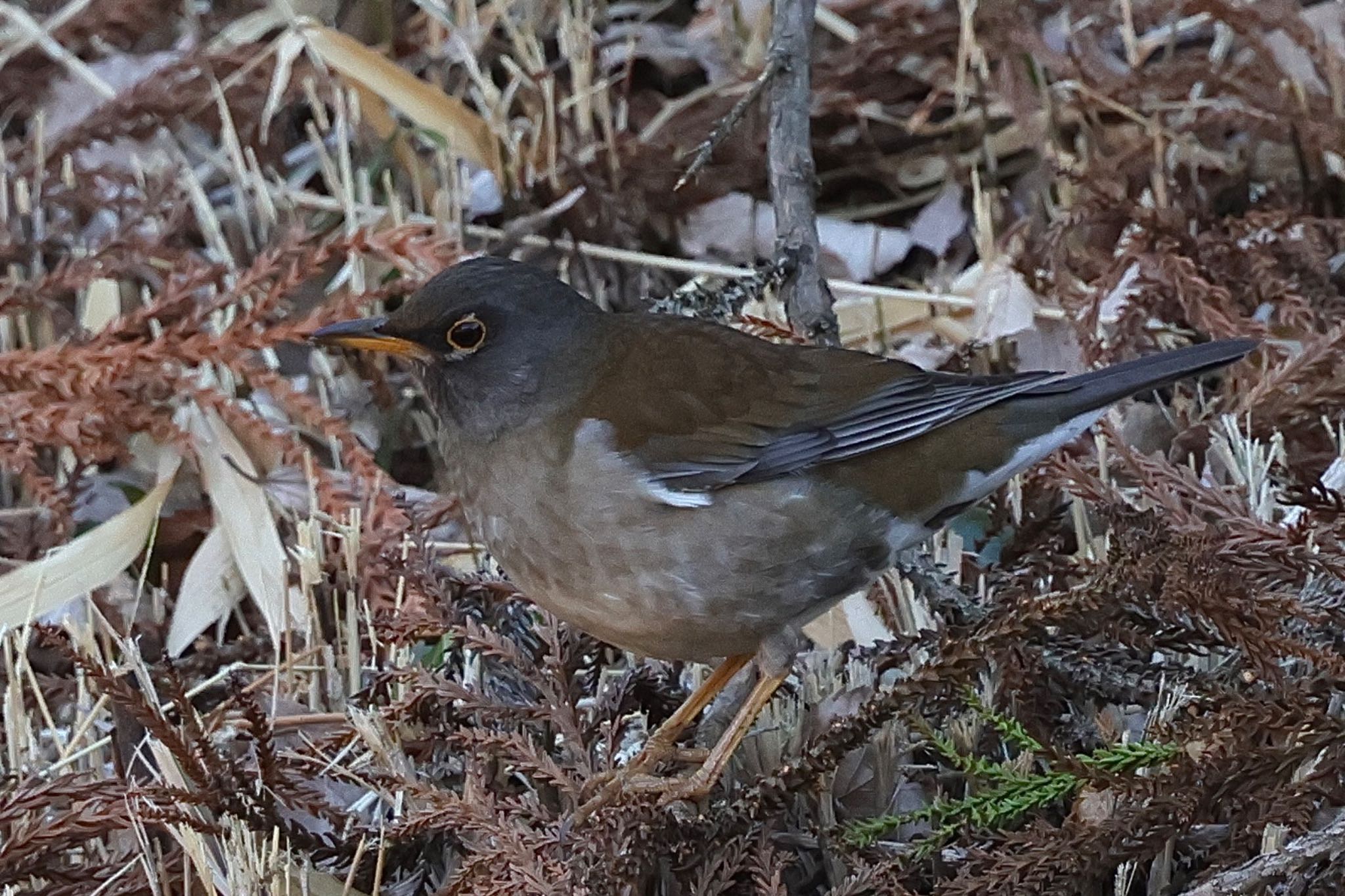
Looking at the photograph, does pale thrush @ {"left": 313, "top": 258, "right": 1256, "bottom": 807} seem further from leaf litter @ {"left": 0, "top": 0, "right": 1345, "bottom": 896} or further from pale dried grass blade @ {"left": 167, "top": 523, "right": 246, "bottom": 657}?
pale dried grass blade @ {"left": 167, "top": 523, "right": 246, "bottom": 657}

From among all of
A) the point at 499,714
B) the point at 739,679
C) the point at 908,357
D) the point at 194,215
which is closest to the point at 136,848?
the point at 499,714

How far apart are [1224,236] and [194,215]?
11.1 ft

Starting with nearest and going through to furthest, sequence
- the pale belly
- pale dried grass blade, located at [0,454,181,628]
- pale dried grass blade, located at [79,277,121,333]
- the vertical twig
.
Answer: the pale belly → the vertical twig → pale dried grass blade, located at [0,454,181,628] → pale dried grass blade, located at [79,277,121,333]

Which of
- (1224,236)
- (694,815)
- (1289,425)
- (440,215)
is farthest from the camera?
(440,215)

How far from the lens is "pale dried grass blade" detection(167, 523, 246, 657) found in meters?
4.38

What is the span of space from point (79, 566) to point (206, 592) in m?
0.32

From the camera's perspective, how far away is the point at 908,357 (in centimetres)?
499

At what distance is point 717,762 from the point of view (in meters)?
3.32

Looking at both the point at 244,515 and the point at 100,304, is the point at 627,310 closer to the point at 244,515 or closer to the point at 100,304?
the point at 244,515

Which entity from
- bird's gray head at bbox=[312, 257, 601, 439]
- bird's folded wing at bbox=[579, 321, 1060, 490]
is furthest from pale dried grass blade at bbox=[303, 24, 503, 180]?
bird's folded wing at bbox=[579, 321, 1060, 490]

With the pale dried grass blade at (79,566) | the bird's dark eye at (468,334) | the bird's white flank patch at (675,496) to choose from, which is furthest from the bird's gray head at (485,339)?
the pale dried grass blade at (79,566)

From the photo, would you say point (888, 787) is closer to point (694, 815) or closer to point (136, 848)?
point (694, 815)

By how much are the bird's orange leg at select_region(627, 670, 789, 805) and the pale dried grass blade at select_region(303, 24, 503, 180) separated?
2.81 meters

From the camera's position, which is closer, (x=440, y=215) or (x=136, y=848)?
(x=136, y=848)
